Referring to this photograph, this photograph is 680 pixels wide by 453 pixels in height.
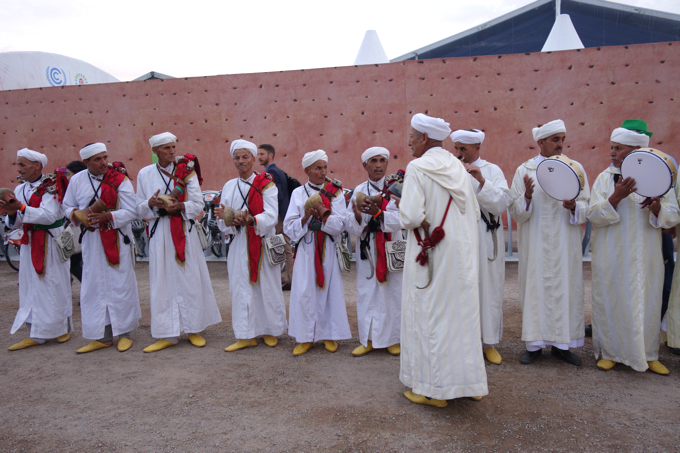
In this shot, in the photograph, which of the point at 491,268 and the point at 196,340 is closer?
the point at 491,268

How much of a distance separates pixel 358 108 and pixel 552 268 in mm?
7576

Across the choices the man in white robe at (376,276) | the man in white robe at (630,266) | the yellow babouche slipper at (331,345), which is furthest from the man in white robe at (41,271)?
the man in white robe at (630,266)

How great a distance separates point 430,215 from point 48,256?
3.90m

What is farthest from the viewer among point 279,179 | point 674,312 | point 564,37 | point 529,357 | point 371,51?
point 371,51

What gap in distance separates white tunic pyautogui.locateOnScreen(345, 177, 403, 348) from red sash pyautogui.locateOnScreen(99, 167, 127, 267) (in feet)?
7.32

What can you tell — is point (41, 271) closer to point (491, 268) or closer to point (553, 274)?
point (491, 268)

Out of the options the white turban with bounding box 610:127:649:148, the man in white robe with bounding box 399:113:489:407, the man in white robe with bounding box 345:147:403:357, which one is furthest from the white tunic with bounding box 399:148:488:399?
the white turban with bounding box 610:127:649:148

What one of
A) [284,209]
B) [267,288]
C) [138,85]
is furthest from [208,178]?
[267,288]

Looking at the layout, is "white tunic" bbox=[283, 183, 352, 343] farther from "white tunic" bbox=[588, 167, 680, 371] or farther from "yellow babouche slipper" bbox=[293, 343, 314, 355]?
"white tunic" bbox=[588, 167, 680, 371]

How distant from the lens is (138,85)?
1114 cm

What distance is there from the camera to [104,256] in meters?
4.31

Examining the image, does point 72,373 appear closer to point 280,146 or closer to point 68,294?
point 68,294

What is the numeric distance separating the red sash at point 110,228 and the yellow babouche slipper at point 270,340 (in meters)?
1.58

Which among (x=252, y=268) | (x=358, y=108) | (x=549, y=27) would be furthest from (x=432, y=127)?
(x=549, y=27)
